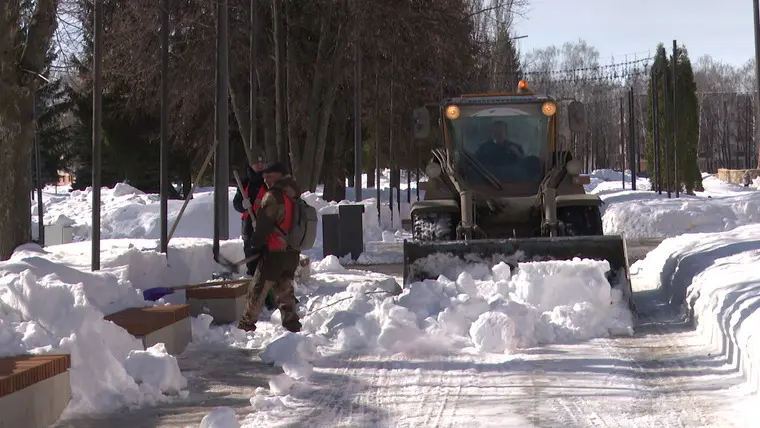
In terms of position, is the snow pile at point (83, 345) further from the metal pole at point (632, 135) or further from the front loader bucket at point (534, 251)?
the metal pole at point (632, 135)

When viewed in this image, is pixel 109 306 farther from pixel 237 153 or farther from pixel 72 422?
pixel 237 153

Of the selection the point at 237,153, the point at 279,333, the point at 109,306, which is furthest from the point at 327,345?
the point at 237,153

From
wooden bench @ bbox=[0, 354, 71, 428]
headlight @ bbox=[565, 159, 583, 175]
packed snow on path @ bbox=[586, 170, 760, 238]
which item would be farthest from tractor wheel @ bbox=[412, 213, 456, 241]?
packed snow on path @ bbox=[586, 170, 760, 238]

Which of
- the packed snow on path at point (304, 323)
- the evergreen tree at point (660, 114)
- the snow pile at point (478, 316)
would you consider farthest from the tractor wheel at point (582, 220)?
the evergreen tree at point (660, 114)

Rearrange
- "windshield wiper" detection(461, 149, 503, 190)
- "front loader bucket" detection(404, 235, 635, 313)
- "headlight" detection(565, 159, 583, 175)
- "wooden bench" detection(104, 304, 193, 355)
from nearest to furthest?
1. "wooden bench" detection(104, 304, 193, 355)
2. "front loader bucket" detection(404, 235, 635, 313)
3. "headlight" detection(565, 159, 583, 175)
4. "windshield wiper" detection(461, 149, 503, 190)

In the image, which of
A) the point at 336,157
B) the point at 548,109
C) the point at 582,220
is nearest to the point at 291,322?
the point at 582,220

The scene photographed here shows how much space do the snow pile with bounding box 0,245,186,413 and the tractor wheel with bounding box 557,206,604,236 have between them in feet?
24.5

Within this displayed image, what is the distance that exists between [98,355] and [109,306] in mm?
2277

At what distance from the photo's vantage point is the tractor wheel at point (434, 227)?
48.1 feet

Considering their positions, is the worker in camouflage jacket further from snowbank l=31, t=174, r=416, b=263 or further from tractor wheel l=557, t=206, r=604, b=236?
snowbank l=31, t=174, r=416, b=263

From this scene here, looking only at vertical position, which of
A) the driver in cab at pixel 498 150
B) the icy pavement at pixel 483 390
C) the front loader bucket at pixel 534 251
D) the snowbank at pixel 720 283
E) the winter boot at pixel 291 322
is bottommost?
the icy pavement at pixel 483 390

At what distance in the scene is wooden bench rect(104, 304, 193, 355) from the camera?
29.1ft

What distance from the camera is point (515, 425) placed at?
671 cm

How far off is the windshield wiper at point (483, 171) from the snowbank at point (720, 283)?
8.39 feet
